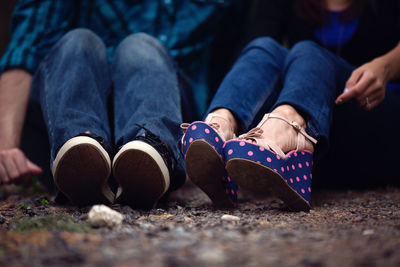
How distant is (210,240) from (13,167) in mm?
1037

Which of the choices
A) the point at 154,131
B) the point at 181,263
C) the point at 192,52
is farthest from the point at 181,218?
the point at 192,52

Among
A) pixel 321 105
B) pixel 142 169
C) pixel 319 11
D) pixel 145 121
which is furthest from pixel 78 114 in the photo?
pixel 319 11

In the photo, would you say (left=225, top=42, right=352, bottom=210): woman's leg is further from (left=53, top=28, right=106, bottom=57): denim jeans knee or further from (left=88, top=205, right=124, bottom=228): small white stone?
(left=53, top=28, right=106, bottom=57): denim jeans knee

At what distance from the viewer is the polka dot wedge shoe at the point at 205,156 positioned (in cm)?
85

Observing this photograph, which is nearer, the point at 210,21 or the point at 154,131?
the point at 154,131

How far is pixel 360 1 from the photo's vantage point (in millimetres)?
1570

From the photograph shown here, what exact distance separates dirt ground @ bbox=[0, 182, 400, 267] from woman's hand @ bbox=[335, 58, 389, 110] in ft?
1.25

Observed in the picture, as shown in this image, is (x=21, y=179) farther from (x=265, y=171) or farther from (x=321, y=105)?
(x=321, y=105)

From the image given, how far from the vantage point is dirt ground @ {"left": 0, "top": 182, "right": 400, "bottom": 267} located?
501 millimetres

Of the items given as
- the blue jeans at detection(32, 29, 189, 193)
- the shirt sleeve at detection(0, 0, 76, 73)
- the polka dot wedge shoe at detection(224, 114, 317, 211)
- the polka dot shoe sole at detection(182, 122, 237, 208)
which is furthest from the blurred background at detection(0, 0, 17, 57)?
the polka dot wedge shoe at detection(224, 114, 317, 211)

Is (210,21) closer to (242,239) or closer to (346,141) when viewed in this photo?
(346,141)

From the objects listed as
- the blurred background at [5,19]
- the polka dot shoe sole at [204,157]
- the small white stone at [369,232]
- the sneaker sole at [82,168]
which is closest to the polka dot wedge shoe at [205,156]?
the polka dot shoe sole at [204,157]

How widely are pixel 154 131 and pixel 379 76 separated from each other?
0.80 m

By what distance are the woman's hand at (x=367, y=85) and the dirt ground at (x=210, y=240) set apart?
1.25 feet
